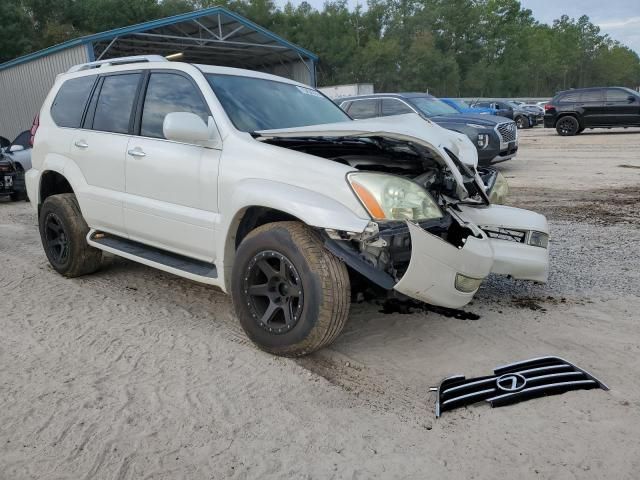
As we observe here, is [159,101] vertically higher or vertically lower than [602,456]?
higher

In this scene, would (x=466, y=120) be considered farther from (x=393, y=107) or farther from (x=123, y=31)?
(x=123, y=31)

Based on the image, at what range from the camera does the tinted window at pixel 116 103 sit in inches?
176

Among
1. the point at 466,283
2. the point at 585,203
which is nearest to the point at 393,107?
the point at 585,203

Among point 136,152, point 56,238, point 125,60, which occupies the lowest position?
point 56,238

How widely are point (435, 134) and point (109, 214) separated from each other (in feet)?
8.83

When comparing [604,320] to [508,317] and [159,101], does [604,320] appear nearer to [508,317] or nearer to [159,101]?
[508,317]

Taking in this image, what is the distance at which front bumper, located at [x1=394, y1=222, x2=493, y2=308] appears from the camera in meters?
2.97

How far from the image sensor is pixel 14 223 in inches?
328

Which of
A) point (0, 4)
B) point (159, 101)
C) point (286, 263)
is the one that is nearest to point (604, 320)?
point (286, 263)

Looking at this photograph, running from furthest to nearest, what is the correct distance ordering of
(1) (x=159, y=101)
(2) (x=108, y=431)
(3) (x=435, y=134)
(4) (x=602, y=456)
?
(1) (x=159, y=101)
(3) (x=435, y=134)
(2) (x=108, y=431)
(4) (x=602, y=456)

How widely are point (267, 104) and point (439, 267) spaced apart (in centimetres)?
200

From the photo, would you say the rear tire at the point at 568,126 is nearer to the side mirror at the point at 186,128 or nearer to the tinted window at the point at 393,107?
the tinted window at the point at 393,107

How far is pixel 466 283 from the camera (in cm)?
323

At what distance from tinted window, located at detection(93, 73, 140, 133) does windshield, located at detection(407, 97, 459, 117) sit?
772 centimetres
